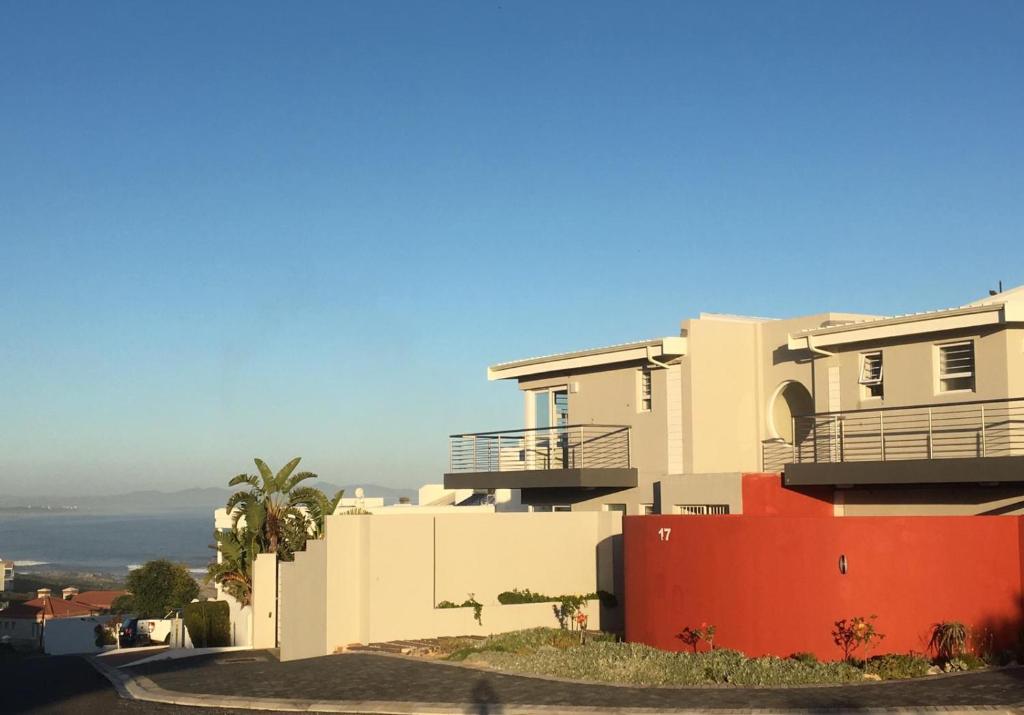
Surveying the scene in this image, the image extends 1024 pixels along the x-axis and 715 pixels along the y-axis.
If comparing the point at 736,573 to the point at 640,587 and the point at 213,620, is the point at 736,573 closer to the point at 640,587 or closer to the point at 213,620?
the point at 640,587

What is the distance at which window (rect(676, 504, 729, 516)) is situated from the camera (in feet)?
76.7

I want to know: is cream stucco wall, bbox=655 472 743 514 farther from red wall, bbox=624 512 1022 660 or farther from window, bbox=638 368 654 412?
red wall, bbox=624 512 1022 660

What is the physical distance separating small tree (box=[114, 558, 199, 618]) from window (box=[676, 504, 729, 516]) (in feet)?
203

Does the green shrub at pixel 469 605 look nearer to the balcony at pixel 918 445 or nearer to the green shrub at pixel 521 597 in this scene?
the green shrub at pixel 521 597

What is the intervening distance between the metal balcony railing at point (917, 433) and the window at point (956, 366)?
49 cm

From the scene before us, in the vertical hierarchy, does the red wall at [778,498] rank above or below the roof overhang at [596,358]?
below

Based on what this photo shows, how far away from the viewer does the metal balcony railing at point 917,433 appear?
20.8 metres

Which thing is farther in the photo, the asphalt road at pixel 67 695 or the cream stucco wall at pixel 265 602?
the cream stucco wall at pixel 265 602

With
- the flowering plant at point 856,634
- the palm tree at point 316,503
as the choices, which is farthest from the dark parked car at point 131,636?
the flowering plant at point 856,634

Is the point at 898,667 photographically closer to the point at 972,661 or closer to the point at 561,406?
the point at 972,661

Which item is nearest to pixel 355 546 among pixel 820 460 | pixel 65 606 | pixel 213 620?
pixel 820 460

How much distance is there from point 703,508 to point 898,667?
8.65 metres

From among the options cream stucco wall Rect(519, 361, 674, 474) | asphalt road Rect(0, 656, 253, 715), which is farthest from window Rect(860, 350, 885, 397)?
asphalt road Rect(0, 656, 253, 715)

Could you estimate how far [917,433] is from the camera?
875 inches
